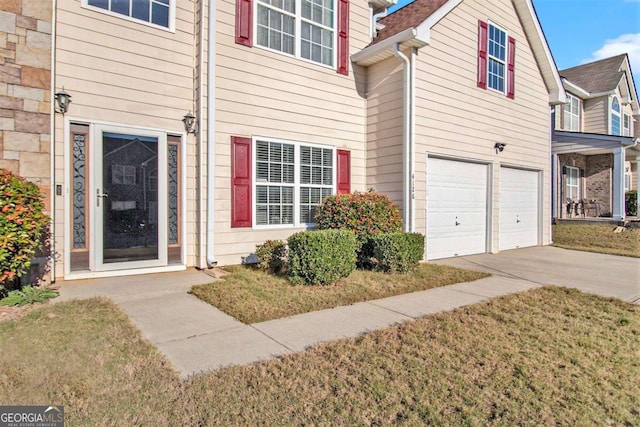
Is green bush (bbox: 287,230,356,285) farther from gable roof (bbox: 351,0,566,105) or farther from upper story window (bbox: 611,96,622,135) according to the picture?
upper story window (bbox: 611,96,622,135)

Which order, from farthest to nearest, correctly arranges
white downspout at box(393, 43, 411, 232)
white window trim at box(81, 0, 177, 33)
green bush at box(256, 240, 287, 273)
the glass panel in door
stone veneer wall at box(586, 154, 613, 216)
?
stone veneer wall at box(586, 154, 613, 216) < white downspout at box(393, 43, 411, 232) < green bush at box(256, 240, 287, 273) < the glass panel in door < white window trim at box(81, 0, 177, 33)

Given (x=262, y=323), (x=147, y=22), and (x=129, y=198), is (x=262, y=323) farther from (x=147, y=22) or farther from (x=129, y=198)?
(x=147, y=22)

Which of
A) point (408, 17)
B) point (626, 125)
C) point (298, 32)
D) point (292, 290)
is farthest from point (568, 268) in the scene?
point (626, 125)

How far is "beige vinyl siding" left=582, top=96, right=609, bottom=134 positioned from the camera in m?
17.1

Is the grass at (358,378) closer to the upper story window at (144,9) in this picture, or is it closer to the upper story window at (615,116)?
the upper story window at (144,9)

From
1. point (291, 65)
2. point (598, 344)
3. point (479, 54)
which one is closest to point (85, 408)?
point (598, 344)

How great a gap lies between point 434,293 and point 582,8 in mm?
8222

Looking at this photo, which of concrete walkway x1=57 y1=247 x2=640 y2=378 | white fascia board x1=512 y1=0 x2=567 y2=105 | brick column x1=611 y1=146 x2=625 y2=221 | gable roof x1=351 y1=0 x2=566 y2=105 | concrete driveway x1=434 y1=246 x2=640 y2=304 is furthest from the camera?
brick column x1=611 y1=146 x2=625 y2=221

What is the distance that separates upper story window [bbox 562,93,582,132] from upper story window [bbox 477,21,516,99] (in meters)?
8.07

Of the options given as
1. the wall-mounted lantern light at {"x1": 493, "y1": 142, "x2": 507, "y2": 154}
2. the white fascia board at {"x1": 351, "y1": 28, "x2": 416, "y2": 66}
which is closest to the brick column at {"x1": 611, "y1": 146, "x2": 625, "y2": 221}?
the wall-mounted lantern light at {"x1": 493, "y1": 142, "x2": 507, "y2": 154}

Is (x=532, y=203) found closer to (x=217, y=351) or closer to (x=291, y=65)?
(x=291, y=65)

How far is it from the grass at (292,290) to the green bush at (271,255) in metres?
0.21

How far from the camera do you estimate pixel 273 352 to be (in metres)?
3.18

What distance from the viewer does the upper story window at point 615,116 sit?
1747 centimetres
